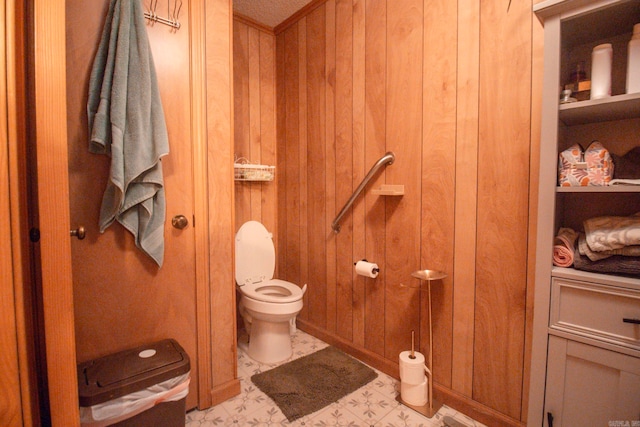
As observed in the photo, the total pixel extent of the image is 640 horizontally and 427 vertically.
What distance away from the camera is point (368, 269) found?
1765 millimetres

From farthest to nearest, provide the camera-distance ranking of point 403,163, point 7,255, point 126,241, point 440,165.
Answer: point 403,163, point 440,165, point 126,241, point 7,255

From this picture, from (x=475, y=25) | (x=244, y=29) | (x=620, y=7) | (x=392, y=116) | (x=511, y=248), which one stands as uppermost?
(x=244, y=29)

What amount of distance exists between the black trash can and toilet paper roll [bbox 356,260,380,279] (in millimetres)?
1007

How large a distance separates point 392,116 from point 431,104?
24 centimetres

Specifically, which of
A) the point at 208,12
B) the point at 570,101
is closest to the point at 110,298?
the point at 208,12

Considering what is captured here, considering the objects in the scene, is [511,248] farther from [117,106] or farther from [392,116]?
[117,106]

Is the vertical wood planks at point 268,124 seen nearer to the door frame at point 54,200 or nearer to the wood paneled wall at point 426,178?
the wood paneled wall at point 426,178

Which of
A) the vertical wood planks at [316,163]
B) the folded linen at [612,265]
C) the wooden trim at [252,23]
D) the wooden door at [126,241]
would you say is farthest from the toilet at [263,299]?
the wooden trim at [252,23]

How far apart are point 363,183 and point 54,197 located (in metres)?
1.45

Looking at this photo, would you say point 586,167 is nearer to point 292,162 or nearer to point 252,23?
point 292,162

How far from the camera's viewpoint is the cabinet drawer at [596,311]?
0.87 m

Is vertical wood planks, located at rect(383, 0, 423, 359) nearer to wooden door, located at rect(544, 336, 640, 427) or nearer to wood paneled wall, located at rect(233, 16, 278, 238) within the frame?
wooden door, located at rect(544, 336, 640, 427)

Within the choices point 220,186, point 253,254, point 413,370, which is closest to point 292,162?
point 253,254

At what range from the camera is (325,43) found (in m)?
2.11
